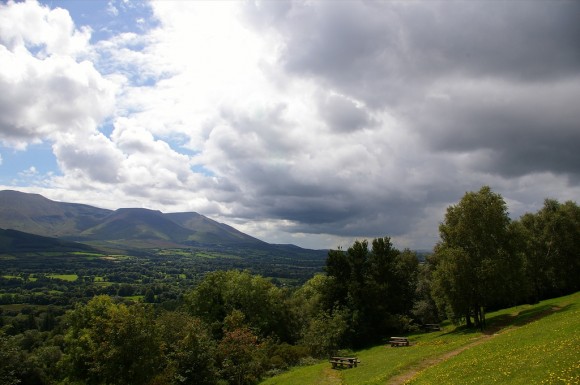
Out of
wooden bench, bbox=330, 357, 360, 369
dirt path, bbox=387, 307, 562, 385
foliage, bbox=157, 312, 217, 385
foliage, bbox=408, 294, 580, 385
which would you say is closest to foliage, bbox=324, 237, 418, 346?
wooden bench, bbox=330, 357, 360, 369

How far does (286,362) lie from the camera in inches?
2196

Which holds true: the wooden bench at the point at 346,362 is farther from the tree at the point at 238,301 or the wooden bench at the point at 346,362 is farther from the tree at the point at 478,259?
the tree at the point at 238,301

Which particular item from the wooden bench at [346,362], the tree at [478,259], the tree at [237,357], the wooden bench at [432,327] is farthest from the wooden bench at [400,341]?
the tree at [237,357]

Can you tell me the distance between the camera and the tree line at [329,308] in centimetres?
3672

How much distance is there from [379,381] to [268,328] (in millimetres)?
51558

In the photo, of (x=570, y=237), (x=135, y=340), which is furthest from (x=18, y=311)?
(x=570, y=237)

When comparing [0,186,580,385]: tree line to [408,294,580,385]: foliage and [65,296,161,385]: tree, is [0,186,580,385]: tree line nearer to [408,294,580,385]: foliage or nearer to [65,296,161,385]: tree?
[65,296,161,385]: tree

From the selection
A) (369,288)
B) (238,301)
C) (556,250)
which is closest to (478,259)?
(369,288)

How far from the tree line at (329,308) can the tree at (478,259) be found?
0.13 meters

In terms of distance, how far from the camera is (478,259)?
154 ft

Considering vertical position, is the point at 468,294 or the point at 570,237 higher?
the point at 570,237

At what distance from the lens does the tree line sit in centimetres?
3672

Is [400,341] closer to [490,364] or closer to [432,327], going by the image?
[432,327]

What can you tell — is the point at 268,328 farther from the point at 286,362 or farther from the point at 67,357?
the point at 67,357
